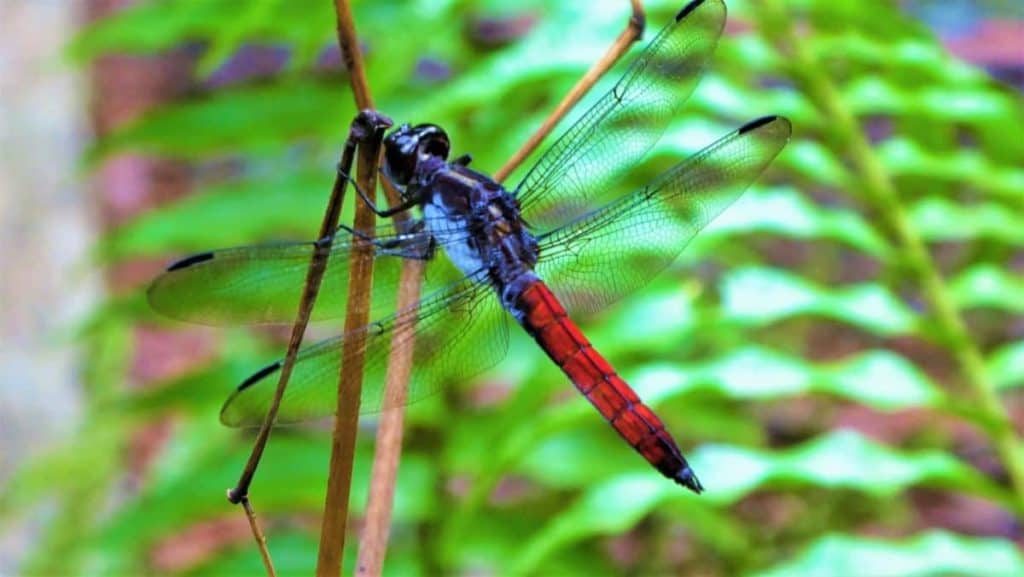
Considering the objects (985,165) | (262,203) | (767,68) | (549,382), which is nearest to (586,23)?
(767,68)

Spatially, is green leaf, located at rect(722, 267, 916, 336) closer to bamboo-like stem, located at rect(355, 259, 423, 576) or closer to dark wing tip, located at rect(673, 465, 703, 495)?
dark wing tip, located at rect(673, 465, 703, 495)

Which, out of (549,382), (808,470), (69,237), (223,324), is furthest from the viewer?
(69,237)

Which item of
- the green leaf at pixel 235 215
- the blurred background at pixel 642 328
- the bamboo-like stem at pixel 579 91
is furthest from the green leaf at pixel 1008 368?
the green leaf at pixel 235 215

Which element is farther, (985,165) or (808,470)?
(985,165)

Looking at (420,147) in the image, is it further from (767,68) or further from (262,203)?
(262,203)

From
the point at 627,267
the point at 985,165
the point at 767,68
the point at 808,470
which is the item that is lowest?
the point at 808,470

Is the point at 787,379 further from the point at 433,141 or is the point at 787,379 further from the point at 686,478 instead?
the point at 433,141

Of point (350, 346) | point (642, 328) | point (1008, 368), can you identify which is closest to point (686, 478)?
point (350, 346)
